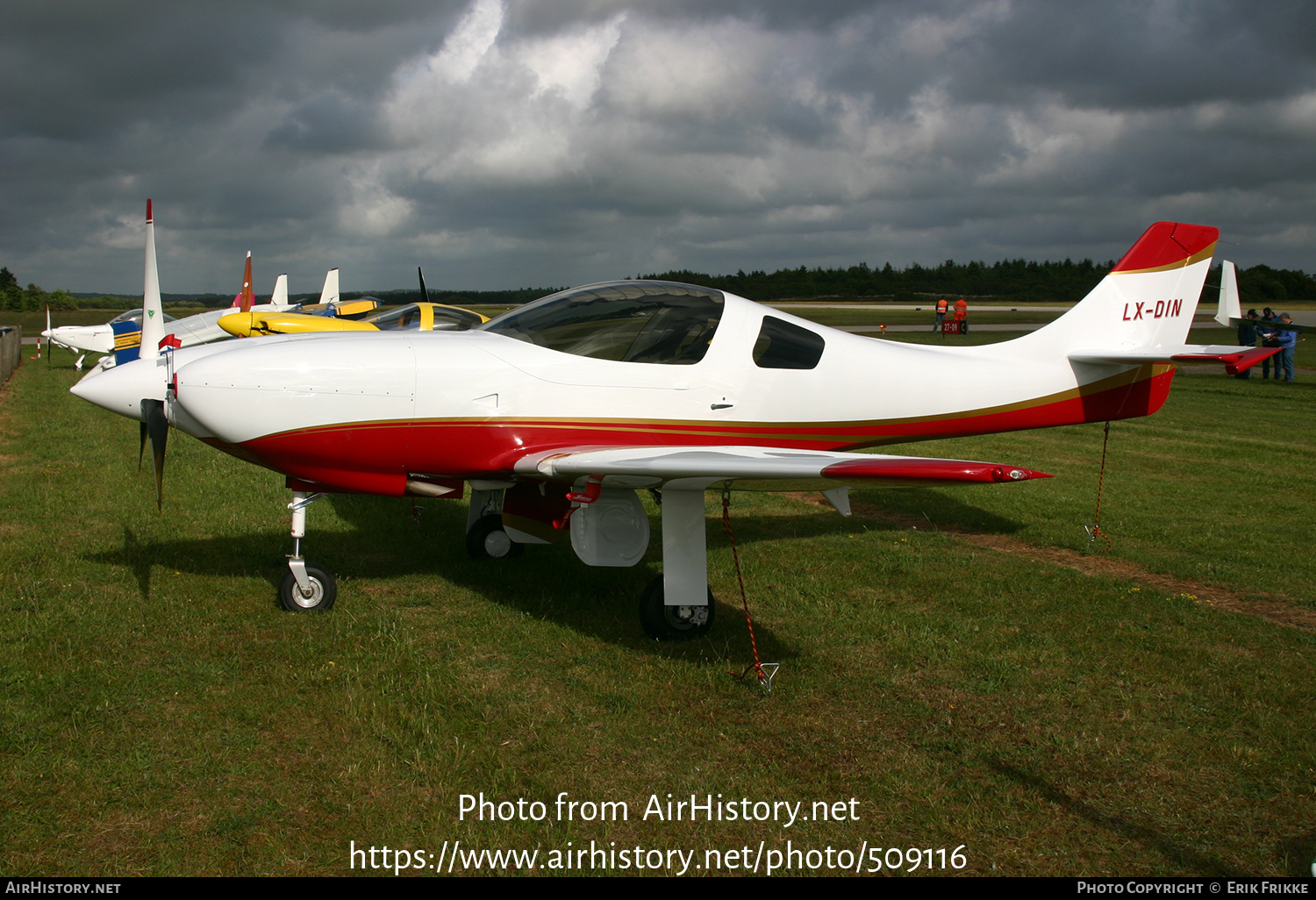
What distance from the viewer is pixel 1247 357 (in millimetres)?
6629

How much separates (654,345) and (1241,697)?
402 centimetres

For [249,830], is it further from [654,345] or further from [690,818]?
[654,345]

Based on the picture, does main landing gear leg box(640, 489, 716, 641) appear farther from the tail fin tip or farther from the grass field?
the tail fin tip

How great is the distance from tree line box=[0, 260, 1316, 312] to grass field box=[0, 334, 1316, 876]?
6814cm

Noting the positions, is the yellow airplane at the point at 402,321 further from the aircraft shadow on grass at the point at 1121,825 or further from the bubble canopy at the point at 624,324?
the aircraft shadow on grass at the point at 1121,825

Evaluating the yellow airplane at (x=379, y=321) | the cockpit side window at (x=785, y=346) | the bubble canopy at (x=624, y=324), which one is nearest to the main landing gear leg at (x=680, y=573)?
the bubble canopy at (x=624, y=324)

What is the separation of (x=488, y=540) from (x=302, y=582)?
1781mm

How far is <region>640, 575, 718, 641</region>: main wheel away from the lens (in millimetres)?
5270

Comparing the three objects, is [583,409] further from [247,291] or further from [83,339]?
[83,339]

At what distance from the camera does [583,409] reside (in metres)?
5.46

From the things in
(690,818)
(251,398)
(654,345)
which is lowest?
(690,818)

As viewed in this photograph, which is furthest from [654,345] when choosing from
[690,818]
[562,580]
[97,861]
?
[97,861]

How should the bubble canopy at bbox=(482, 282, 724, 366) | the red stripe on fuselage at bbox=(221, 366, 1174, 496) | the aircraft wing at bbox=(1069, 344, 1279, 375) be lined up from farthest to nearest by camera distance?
1. the aircraft wing at bbox=(1069, 344, 1279, 375)
2. the bubble canopy at bbox=(482, 282, 724, 366)
3. the red stripe on fuselage at bbox=(221, 366, 1174, 496)

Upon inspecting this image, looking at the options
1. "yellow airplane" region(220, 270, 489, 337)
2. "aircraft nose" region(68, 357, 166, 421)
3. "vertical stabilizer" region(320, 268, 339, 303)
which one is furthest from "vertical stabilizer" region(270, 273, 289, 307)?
"aircraft nose" region(68, 357, 166, 421)
